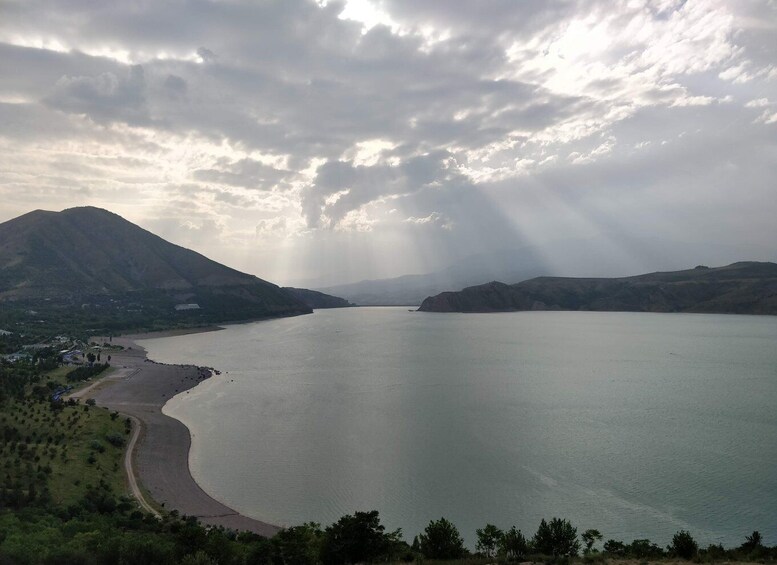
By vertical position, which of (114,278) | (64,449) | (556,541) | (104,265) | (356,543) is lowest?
(556,541)

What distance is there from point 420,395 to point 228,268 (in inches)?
5828

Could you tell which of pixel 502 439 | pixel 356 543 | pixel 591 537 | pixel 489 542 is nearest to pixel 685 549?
pixel 591 537

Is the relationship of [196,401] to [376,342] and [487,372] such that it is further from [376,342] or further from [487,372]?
[376,342]

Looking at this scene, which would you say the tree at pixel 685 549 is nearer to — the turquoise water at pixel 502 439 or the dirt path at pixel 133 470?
the turquoise water at pixel 502 439

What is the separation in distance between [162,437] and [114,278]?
133 m

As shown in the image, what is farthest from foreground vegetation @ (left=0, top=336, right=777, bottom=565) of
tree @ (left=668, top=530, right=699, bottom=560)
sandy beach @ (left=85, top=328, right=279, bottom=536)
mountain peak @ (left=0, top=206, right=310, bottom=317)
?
mountain peak @ (left=0, top=206, right=310, bottom=317)

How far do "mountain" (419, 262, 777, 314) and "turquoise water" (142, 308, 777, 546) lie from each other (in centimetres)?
8037

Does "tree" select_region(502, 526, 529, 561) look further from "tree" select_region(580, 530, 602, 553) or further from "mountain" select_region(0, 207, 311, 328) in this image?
"mountain" select_region(0, 207, 311, 328)

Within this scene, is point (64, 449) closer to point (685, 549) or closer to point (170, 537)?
point (170, 537)

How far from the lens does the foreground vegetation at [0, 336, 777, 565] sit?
13031 mm

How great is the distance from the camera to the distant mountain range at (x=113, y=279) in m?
113

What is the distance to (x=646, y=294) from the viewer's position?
494ft

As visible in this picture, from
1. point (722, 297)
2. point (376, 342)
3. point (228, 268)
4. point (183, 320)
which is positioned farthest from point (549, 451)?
point (228, 268)

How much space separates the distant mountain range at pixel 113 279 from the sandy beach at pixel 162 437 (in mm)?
51725
